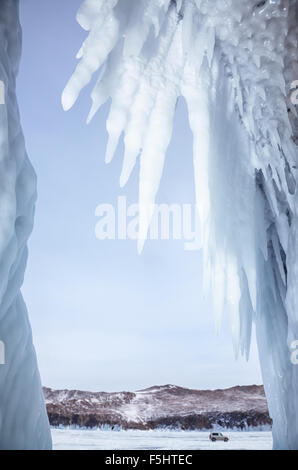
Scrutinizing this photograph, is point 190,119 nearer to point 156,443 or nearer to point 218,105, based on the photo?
point 218,105

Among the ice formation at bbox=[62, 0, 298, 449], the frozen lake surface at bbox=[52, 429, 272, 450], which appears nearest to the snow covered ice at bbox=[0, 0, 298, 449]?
the ice formation at bbox=[62, 0, 298, 449]

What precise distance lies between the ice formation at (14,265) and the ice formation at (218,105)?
0.28 metres

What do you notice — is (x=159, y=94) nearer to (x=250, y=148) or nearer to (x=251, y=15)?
(x=251, y=15)

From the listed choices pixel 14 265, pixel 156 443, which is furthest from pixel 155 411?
pixel 14 265

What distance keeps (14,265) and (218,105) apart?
1225 millimetres

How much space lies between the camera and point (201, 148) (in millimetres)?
1790

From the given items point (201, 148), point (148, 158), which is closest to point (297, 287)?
point (201, 148)

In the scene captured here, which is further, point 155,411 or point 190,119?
point 155,411

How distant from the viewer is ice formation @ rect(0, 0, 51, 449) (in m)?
1.34

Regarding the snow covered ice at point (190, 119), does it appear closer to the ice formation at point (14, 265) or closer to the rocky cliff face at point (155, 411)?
the ice formation at point (14, 265)

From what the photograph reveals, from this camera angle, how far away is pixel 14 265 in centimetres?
157

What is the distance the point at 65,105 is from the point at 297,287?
1.27 m

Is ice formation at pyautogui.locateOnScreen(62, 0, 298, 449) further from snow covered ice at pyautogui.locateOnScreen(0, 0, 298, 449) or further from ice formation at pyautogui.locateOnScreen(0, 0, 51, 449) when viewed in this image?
ice formation at pyautogui.locateOnScreen(0, 0, 51, 449)

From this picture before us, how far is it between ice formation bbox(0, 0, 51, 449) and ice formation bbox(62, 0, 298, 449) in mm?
276
